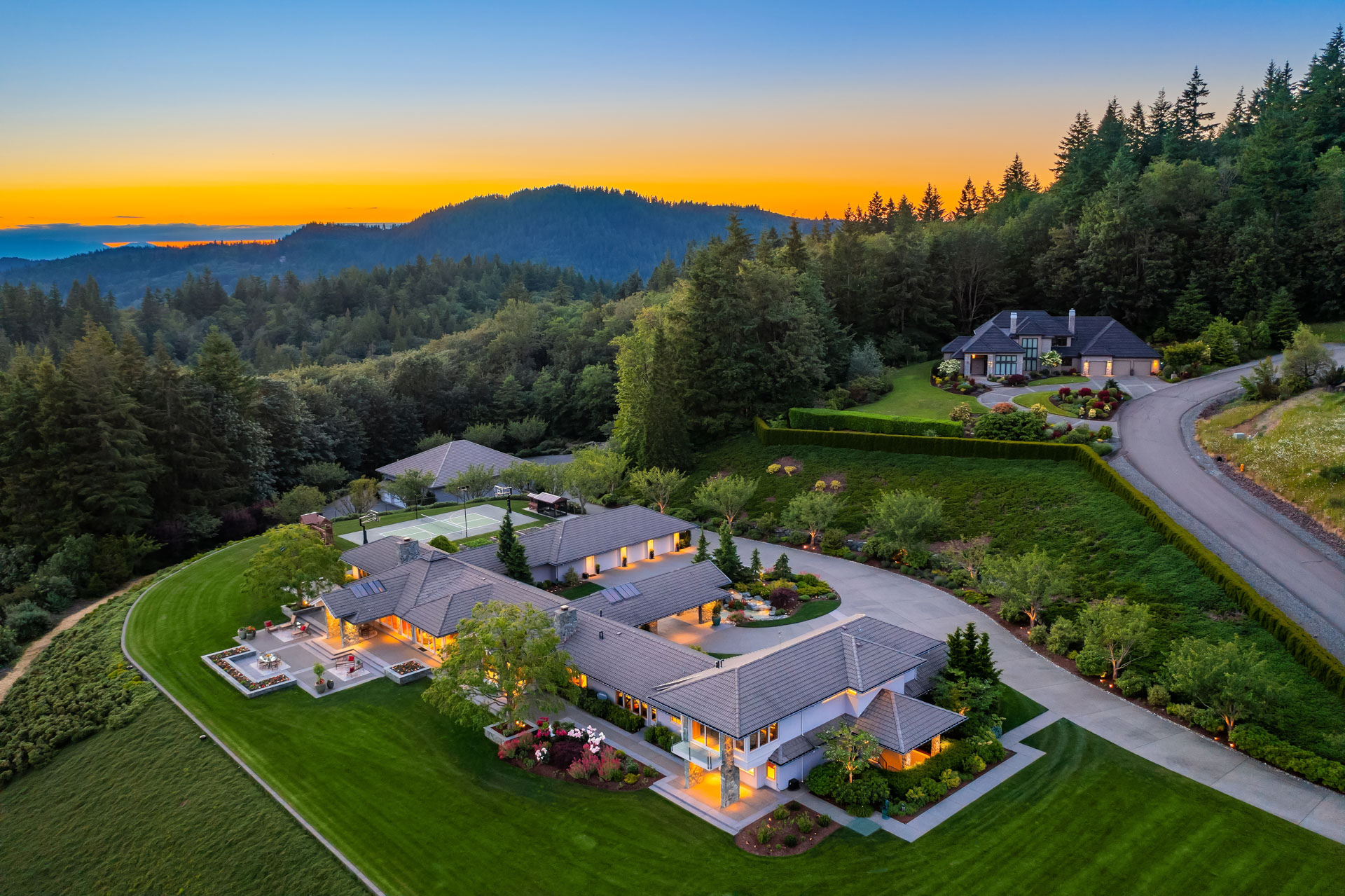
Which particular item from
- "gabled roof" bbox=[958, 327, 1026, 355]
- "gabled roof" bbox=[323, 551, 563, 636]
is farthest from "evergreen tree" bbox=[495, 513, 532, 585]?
"gabled roof" bbox=[958, 327, 1026, 355]

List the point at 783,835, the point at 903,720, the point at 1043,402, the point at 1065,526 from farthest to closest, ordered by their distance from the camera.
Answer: the point at 1043,402, the point at 1065,526, the point at 903,720, the point at 783,835

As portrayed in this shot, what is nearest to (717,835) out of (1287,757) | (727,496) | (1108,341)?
(1287,757)

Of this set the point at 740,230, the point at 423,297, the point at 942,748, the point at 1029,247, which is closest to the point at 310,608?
the point at 942,748

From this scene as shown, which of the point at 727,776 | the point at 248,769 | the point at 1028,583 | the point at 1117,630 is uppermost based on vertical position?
the point at 1117,630

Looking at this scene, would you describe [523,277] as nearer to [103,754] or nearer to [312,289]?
[312,289]

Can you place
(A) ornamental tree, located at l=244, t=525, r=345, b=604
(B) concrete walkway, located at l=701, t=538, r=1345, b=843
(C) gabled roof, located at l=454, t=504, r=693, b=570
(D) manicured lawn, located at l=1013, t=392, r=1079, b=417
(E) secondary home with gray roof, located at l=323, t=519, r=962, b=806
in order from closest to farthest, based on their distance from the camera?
1. (B) concrete walkway, located at l=701, t=538, r=1345, b=843
2. (E) secondary home with gray roof, located at l=323, t=519, r=962, b=806
3. (A) ornamental tree, located at l=244, t=525, r=345, b=604
4. (C) gabled roof, located at l=454, t=504, r=693, b=570
5. (D) manicured lawn, located at l=1013, t=392, r=1079, b=417

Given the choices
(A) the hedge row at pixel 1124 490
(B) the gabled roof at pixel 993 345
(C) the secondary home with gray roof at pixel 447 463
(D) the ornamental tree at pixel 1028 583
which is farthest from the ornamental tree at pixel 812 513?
(C) the secondary home with gray roof at pixel 447 463

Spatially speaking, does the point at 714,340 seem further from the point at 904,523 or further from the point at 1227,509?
the point at 1227,509

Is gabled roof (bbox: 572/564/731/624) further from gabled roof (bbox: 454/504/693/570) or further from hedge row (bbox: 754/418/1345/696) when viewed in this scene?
hedge row (bbox: 754/418/1345/696)
